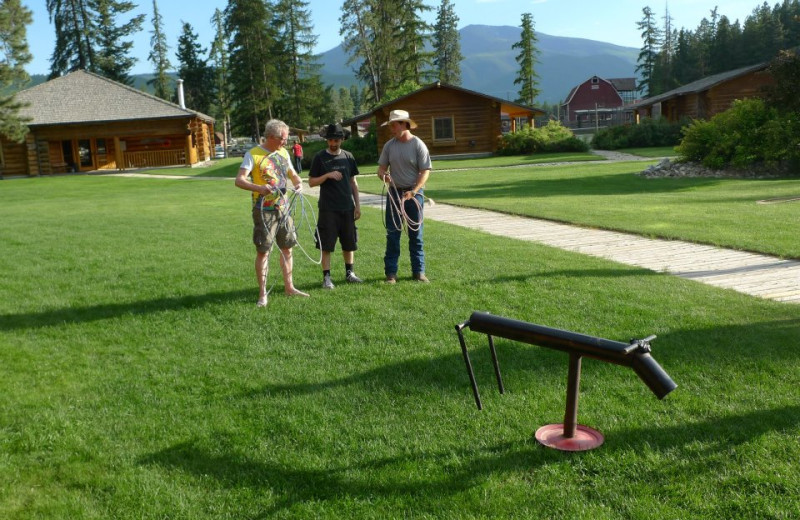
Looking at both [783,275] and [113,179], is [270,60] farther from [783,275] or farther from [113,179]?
[783,275]

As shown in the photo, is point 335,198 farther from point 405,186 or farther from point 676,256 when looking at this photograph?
point 676,256

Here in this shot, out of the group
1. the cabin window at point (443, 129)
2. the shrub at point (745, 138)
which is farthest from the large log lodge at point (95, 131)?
the shrub at point (745, 138)

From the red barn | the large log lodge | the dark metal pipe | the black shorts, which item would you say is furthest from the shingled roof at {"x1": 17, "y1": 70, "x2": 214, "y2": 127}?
the red barn

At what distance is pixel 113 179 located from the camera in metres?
36.9

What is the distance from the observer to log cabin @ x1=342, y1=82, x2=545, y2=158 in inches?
1577

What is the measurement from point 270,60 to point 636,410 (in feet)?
215

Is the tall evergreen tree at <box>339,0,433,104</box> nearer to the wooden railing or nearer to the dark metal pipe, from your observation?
the wooden railing

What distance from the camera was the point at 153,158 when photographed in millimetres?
47312

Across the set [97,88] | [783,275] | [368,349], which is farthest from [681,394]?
[97,88]

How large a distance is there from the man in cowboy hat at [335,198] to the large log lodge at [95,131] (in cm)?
3922

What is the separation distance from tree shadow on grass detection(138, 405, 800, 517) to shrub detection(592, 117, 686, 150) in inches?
1653

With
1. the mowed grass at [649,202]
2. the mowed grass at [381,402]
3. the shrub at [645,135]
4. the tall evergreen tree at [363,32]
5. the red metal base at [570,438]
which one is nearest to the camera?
the mowed grass at [381,402]

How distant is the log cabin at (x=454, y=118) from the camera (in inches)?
1577

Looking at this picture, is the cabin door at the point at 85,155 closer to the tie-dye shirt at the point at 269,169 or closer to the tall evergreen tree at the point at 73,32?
the tall evergreen tree at the point at 73,32
